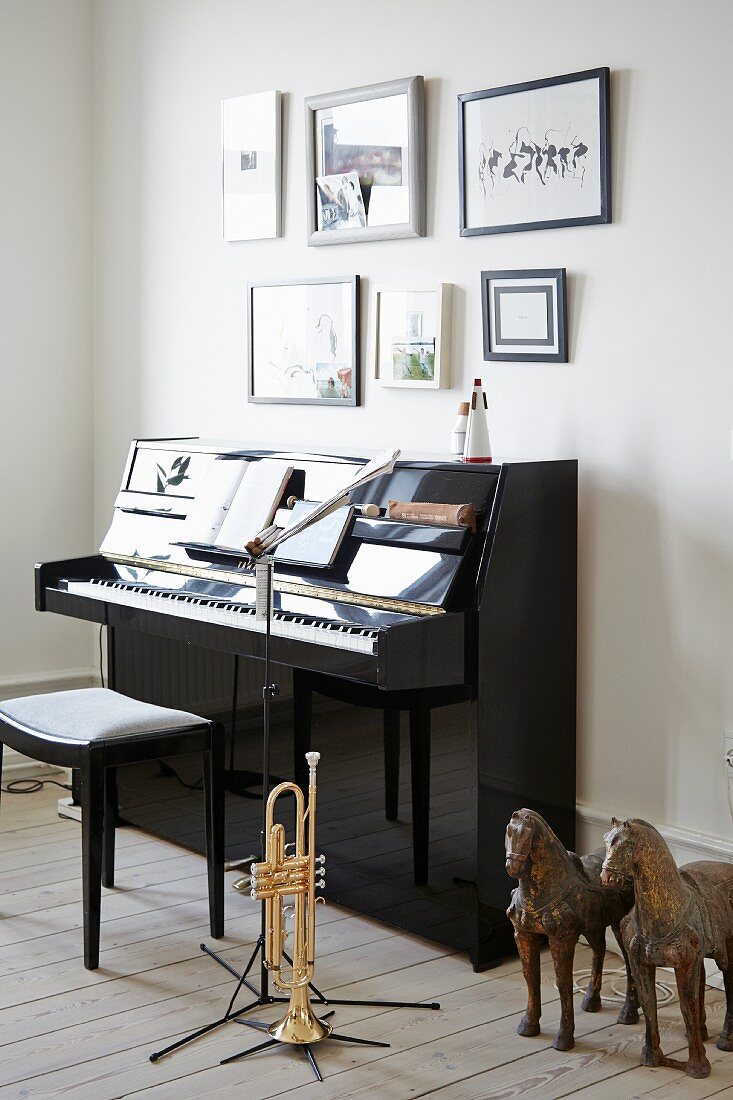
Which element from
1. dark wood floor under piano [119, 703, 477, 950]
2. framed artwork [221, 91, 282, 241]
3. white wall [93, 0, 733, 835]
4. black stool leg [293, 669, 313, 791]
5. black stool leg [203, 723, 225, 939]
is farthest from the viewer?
framed artwork [221, 91, 282, 241]

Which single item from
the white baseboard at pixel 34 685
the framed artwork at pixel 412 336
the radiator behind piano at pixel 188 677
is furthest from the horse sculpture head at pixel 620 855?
the white baseboard at pixel 34 685

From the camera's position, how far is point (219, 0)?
3949mm

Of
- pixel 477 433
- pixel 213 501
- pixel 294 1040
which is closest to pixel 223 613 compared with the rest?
pixel 213 501

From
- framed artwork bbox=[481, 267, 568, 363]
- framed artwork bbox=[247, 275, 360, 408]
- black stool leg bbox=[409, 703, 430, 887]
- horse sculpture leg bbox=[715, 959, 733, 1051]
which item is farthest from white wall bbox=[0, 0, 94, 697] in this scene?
horse sculpture leg bbox=[715, 959, 733, 1051]

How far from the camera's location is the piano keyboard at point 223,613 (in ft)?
8.94

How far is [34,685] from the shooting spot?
4488 mm

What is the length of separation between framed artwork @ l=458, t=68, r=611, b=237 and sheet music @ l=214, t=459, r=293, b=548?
76cm

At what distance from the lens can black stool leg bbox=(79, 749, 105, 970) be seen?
2.82 m

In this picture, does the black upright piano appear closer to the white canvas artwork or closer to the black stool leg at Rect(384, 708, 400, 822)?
the black stool leg at Rect(384, 708, 400, 822)

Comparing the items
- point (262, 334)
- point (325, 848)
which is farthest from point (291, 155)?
point (325, 848)

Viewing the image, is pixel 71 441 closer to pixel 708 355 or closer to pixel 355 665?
pixel 355 665

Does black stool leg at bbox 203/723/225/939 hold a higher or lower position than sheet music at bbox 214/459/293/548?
lower

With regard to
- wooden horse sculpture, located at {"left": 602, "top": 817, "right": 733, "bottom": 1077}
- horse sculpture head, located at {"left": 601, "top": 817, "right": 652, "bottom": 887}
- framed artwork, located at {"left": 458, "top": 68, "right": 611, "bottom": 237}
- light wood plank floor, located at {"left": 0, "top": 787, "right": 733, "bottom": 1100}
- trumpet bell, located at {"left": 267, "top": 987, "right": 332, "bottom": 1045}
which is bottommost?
light wood plank floor, located at {"left": 0, "top": 787, "right": 733, "bottom": 1100}

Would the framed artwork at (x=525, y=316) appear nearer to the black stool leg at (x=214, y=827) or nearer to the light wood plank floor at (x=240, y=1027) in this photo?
the black stool leg at (x=214, y=827)
